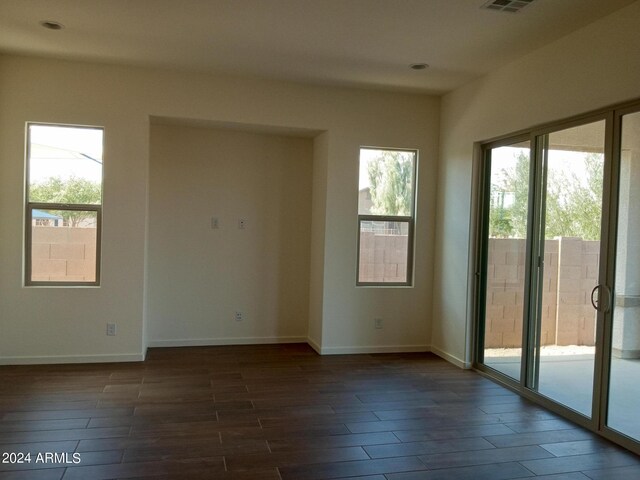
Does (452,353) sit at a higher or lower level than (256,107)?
lower

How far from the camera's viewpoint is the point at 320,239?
18.1ft

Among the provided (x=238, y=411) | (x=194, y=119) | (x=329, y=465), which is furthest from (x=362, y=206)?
(x=329, y=465)

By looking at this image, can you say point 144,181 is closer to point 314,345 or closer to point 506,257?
point 314,345

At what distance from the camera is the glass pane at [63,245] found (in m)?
4.77

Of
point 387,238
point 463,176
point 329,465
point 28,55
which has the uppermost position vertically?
point 28,55

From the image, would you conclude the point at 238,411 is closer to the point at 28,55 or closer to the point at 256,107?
the point at 256,107

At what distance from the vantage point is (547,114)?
3961mm

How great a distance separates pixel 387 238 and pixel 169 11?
3155 mm

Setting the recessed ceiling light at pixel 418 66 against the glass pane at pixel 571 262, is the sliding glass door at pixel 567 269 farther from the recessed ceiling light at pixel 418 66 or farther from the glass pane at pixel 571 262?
the recessed ceiling light at pixel 418 66

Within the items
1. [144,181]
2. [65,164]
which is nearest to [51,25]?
[65,164]

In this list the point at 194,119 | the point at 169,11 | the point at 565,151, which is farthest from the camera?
the point at 194,119

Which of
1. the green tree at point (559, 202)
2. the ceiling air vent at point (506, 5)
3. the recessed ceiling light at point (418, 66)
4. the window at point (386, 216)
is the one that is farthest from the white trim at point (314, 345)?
the ceiling air vent at point (506, 5)

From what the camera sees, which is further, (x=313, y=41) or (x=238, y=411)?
(x=313, y=41)

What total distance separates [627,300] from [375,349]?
2762 mm
